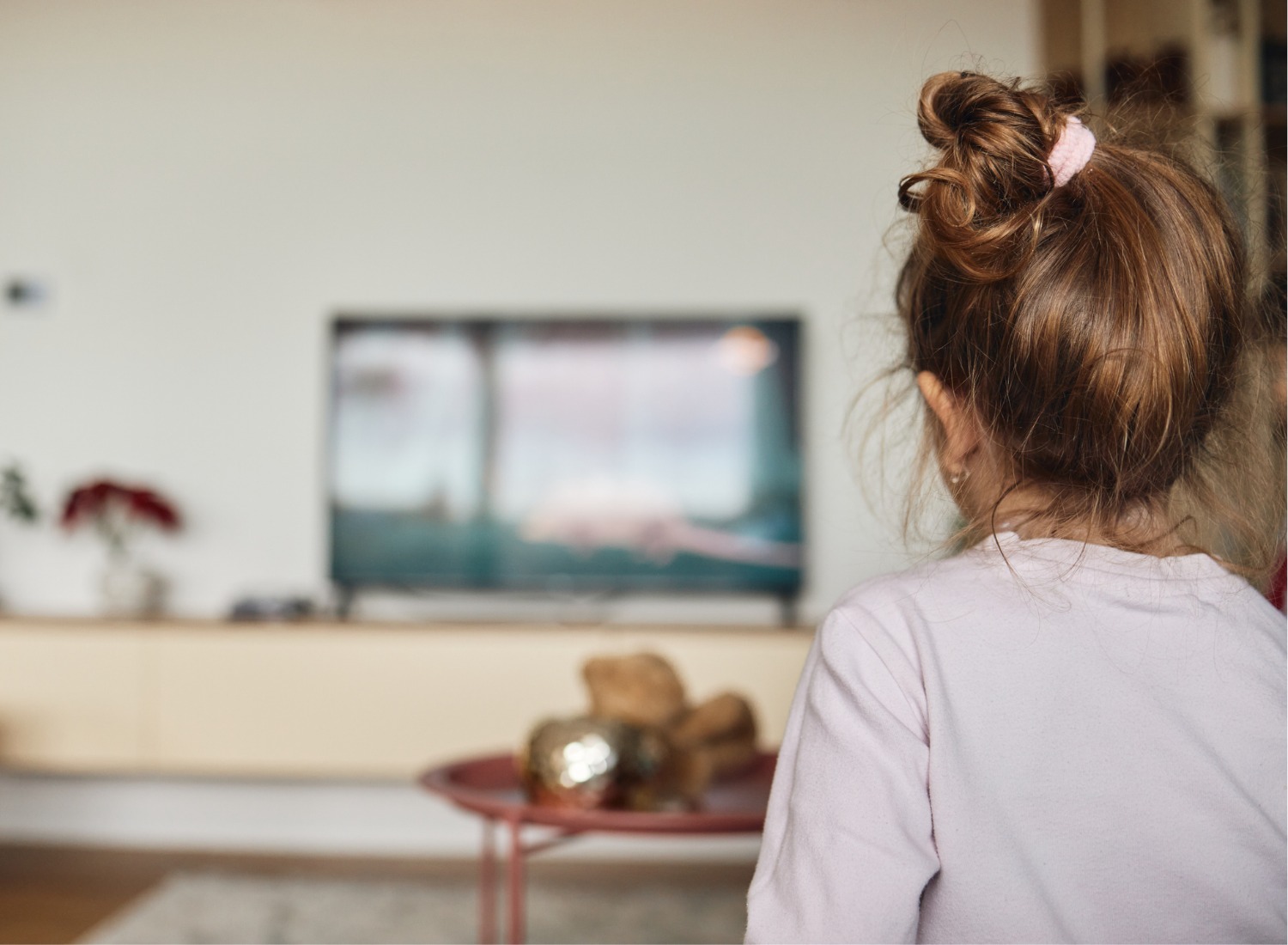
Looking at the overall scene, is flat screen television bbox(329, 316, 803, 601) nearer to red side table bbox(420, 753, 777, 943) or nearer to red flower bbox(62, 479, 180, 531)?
red flower bbox(62, 479, 180, 531)

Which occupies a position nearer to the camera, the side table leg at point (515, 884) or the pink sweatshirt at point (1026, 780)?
the pink sweatshirt at point (1026, 780)

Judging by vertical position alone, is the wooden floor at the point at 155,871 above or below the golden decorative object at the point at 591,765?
below

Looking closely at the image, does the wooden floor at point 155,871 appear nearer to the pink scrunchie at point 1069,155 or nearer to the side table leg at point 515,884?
the side table leg at point 515,884

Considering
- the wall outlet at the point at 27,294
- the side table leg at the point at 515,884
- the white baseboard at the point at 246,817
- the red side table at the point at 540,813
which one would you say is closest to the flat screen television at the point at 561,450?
the white baseboard at the point at 246,817

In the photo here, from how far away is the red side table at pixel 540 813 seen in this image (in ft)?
4.55

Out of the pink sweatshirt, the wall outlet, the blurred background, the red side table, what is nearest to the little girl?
the pink sweatshirt

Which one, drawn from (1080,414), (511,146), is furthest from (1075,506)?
(511,146)

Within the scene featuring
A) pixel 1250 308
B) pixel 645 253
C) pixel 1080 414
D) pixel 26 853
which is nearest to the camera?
pixel 1080 414

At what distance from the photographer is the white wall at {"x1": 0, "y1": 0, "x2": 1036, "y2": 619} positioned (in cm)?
312

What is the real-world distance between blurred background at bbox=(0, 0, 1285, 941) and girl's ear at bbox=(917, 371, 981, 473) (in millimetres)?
2296

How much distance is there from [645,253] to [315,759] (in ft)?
5.15

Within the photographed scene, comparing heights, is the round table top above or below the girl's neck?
below

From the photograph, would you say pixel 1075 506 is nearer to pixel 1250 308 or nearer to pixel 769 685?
pixel 1250 308

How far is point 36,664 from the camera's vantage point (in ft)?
9.23
